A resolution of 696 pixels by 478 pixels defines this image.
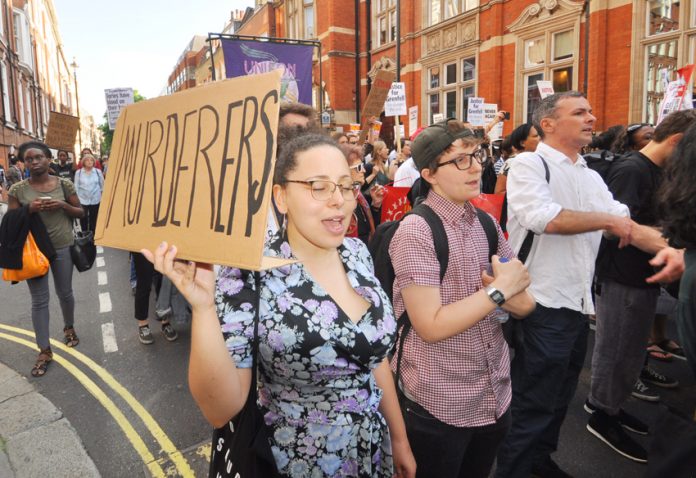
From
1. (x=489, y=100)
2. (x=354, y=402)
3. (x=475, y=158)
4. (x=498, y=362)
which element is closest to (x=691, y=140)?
(x=475, y=158)

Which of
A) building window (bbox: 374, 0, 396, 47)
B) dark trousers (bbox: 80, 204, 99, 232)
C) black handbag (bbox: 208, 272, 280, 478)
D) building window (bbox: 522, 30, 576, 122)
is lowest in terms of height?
black handbag (bbox: 208, 272, 280, 478)

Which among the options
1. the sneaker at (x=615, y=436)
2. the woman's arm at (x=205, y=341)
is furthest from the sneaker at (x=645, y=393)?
the woman's arm at (x=205, y=341)

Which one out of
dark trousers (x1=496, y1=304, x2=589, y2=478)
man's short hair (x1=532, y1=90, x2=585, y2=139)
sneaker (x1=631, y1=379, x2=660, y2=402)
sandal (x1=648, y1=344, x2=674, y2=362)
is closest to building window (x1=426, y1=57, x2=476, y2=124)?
sandal (x1=648, y1=344, x2=674, y2=362)

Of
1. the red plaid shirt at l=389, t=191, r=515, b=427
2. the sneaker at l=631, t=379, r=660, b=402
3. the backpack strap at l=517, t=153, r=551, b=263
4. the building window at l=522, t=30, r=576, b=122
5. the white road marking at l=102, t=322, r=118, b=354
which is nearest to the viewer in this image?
the red plaid shirt at l=389, t=191, r=515, b=427

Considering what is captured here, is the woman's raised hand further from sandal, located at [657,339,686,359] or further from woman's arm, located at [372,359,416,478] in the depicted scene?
sandal, located at [657,339,686,359]

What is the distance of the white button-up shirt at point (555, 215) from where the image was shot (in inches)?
99.1

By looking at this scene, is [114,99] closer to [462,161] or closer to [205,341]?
[462,161]

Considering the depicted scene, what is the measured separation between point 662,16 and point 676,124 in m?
11.9

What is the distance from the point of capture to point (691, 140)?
160cm

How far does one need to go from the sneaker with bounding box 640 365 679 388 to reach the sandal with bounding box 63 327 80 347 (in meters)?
5.43

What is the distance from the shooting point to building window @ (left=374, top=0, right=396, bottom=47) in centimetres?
2114

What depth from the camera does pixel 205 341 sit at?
1.22m

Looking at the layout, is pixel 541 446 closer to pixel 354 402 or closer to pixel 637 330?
pixel 637 330

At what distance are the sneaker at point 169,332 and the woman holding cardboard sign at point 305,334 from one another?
152 inches
